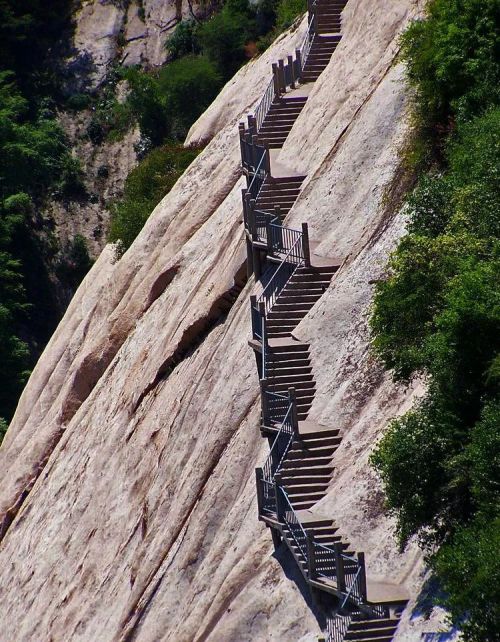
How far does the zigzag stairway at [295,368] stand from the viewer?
1476 inches

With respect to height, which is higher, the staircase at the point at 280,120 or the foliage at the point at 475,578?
the foliage at the point at 475,578

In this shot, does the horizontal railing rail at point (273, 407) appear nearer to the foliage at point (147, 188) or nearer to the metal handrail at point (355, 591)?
the metal handrail at point (355, 591)

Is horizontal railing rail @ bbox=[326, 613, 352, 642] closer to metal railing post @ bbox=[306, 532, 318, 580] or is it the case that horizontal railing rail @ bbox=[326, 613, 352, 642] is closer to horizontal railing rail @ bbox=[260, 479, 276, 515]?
metal railing post @ bbox=[306, 532, 318, 580]

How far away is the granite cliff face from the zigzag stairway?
1.94 ft

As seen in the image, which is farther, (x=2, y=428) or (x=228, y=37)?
(x=228, y=37)

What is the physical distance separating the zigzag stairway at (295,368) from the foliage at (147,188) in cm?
1417

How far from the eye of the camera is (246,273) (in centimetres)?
5372

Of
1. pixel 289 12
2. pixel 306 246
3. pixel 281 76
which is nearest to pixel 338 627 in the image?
pixel 306 246

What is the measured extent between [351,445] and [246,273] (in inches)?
498

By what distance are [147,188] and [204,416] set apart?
27.5 m

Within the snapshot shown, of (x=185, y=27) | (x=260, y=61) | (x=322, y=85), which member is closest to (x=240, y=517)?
(x=322, y=85)

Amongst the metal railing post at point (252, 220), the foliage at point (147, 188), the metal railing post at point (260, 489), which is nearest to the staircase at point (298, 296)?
the metal railing post at point (252, 220)

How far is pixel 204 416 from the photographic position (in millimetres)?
50719

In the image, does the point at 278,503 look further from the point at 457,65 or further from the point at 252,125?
the point at 252,125
